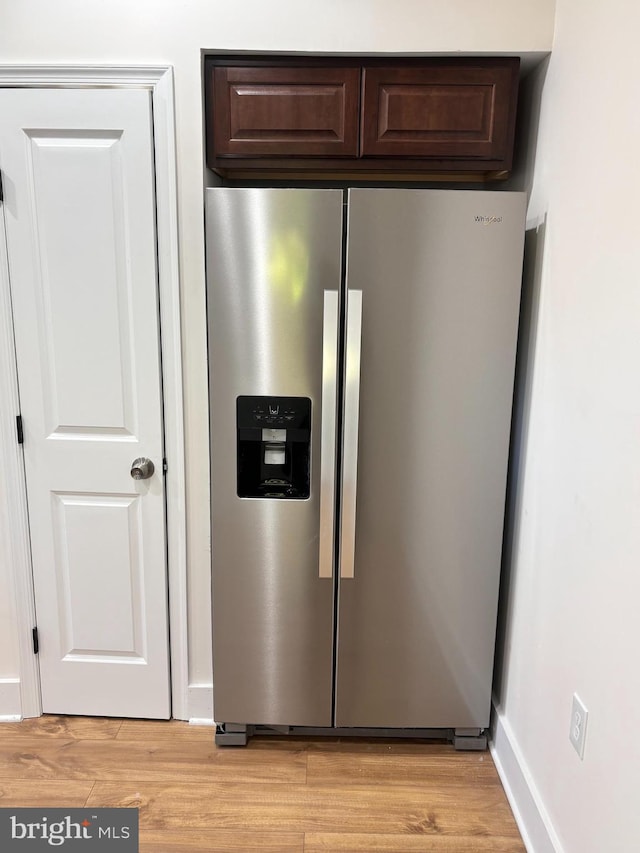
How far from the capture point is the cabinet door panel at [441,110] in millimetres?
1790

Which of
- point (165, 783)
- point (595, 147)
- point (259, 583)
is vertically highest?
point (595, 147)

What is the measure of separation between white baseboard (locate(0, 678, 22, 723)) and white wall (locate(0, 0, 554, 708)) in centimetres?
185

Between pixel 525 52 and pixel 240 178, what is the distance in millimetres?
987

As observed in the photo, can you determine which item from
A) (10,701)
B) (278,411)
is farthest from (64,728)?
(278,411)

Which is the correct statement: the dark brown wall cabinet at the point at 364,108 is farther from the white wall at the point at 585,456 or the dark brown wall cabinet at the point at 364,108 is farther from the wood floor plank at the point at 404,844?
the wood floor plank at the point at 404,844

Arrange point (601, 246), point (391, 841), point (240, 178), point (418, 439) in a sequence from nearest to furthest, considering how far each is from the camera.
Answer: point (601, 246) → point (391, 841) → point (418, 439) → point (240, 178)

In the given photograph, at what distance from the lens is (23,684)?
7.20ft

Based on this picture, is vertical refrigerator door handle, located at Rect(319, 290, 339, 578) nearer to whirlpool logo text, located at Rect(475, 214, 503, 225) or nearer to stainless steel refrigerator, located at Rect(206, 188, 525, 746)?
stainless steel refrigerator, located at Rect(206, 188, 525, 746)

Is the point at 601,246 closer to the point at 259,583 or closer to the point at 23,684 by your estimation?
the point at 259,583

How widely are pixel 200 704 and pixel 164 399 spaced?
1.13m

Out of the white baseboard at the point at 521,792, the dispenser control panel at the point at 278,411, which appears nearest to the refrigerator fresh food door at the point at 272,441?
the dispenser control panel at the point at 278,411

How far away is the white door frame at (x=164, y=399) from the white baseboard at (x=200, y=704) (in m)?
0.02

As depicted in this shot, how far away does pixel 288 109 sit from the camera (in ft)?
5.92

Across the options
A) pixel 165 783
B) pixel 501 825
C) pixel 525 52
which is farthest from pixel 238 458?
pixel 525 52
